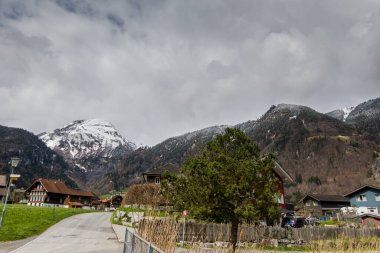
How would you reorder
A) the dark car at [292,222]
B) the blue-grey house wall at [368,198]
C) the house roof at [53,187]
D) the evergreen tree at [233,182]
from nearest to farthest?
the evergreen tree at [233,182], the dark car at [292,222], the blue-grey house wall at [368,198], the house roof at [53,187]

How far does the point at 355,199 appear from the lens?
77.5 meters

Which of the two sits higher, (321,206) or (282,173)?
(282,173)

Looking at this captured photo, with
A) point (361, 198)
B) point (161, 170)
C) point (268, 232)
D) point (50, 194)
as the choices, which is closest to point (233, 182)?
point (268, 232)

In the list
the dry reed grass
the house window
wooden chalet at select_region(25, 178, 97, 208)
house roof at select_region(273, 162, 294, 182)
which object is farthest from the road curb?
wooden chalet at select_region(25, 178, 97, 208)

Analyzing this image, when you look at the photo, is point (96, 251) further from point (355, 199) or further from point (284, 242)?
point (355, 199)

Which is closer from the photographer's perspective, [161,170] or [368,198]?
[161,170]

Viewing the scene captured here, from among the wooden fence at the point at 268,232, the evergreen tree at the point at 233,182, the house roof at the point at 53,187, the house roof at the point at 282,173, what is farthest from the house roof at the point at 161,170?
the house roof at the point at 53,187

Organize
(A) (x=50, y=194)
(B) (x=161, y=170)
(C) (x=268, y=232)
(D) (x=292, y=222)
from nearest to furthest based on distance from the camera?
(C) (x=268, y=232)
(D) (x=292, y=222)
(B) (x=161, y=170)
(A) (x=50, y=194)

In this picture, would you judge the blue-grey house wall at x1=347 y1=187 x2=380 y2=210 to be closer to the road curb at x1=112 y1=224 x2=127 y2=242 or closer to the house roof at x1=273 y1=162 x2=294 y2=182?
the house roof at x1=273 y1=162 x2=294 y2=182

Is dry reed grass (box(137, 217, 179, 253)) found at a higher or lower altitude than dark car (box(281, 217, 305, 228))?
higher

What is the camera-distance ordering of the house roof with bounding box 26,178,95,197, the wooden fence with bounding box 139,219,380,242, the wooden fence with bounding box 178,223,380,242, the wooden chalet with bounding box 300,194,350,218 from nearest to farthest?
the wooden fence with bounding box 139,219,380,242, the wooden fence with bounding box 178,223,380,242, the wooden chalet with bounding box 300,194,350,218, the house roof with bounding box 26,178,95,197

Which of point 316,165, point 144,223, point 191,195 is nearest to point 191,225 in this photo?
point 191,195

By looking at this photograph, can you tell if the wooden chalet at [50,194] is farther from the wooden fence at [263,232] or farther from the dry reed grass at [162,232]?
the dry reed grass at [162,232]

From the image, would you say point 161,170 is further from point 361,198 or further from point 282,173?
point 361,198
